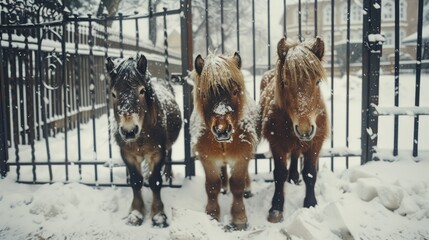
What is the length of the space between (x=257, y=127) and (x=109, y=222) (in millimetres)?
2038

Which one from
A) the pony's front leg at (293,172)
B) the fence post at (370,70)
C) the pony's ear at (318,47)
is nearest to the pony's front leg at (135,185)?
the pony's front leg at (293,172)

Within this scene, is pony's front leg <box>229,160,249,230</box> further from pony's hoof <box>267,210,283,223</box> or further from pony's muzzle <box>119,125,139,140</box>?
pony's muzzle <box>119,125,139,140</box>

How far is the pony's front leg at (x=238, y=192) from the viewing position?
3.67m

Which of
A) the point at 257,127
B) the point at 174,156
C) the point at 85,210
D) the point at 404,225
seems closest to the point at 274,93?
the point at 257,127

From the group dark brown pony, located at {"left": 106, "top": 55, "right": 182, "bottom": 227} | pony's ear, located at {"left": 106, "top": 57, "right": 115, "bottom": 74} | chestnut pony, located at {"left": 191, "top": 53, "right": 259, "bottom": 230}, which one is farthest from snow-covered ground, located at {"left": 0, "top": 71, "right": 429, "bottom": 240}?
pony's ear, located at {"left": 106, "top": 57, "right": 115, "bottom": 74}

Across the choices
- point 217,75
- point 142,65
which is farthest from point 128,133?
point 217,75

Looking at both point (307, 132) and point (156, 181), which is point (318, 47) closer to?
point (307, 132)

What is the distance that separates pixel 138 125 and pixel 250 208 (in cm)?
173

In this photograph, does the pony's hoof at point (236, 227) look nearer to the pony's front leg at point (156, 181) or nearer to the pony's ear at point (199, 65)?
the pony's front leg at point (156, 181)

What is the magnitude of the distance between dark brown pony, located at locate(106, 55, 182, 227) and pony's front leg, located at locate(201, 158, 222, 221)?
561mm

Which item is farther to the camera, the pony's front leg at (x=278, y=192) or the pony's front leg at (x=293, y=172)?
the pony's front leg at (x=293, y=172)

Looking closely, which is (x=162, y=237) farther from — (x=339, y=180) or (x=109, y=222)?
(x=339, y=180)

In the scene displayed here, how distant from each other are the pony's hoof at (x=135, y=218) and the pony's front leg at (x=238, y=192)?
1055 millimetres

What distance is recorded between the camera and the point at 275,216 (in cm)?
376
